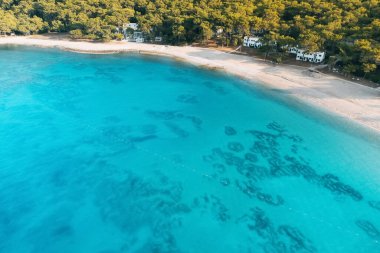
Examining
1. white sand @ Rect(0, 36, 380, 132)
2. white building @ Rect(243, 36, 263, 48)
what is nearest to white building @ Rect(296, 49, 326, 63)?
white sand @ Rect(0, 36, 380, 132)

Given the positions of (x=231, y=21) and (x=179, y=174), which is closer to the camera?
(x=179, y=174)

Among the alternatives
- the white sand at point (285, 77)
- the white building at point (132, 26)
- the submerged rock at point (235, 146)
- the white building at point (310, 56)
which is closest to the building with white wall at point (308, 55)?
the white building at point (310, 56)

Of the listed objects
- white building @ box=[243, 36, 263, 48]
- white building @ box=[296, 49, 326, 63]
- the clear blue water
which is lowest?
the clear blue water

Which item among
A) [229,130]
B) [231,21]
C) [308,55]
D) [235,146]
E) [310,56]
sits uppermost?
[231,21]

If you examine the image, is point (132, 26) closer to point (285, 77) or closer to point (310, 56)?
point (285, 77)

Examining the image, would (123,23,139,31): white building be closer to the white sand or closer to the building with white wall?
the white sand

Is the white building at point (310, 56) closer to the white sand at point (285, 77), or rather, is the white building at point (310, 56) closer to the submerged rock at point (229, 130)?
the white sand at point (285, 77)

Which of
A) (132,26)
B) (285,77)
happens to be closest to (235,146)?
(285,77)

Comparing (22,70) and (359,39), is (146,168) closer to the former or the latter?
(22,70)

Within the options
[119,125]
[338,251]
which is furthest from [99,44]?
[338,251]
